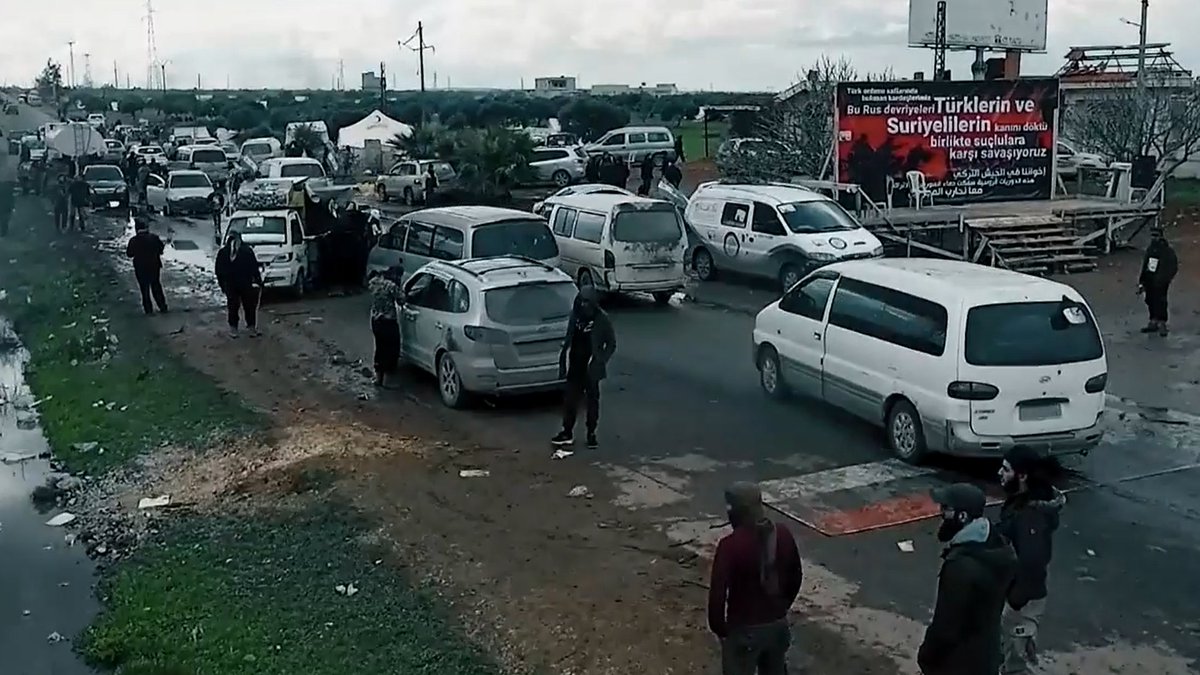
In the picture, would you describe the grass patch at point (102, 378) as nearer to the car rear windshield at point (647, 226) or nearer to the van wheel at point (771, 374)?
the van wheel at point (771, 374)

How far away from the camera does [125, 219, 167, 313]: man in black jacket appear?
68.4 ft

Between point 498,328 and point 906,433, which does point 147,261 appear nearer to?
point 498,328

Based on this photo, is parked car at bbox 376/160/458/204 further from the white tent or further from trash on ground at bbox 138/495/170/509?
trash on ground at bbox 138/495/170/509

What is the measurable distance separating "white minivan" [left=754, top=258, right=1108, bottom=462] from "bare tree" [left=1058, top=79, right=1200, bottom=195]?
2085 cm

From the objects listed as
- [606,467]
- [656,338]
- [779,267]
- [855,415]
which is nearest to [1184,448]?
[855,415]

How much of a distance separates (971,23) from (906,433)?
32551 millimetres

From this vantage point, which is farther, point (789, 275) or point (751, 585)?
point (789, 275)

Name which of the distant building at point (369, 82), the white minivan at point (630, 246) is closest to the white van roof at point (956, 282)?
the white minivan at point (630, 246)

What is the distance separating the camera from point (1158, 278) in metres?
18.8

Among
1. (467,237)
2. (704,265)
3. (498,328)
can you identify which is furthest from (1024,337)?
(704,265)

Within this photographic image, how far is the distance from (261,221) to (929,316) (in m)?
14.5

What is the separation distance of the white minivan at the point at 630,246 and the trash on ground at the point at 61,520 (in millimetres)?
10207

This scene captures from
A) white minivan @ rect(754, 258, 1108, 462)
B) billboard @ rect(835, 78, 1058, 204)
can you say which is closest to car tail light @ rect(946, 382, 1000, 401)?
white minivan @ rect(754, 258, 1108, 462)

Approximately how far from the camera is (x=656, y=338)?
19.1 metres
